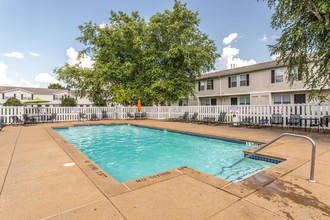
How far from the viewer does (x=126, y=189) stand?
2590 mm

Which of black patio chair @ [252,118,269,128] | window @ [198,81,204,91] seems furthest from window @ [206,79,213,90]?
black patio chair @ [252,118,269,128]

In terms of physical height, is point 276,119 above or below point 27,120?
above

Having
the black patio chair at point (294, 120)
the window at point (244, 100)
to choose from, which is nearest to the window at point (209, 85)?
the window at point (244, 100)

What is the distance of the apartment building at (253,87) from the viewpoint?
17.2 m

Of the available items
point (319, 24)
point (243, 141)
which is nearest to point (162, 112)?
point (243, 141)

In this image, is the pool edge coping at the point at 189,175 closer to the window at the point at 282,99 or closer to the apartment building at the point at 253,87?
the apartment building at the point at 253,87

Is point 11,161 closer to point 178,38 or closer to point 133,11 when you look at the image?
point 178,38

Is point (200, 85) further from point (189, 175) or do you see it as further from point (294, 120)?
point (189, 175)

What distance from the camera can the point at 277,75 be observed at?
17.6m

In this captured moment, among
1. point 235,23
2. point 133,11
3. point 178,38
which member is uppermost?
point 133,11

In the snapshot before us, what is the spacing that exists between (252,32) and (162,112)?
474 inches

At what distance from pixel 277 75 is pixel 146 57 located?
13509 mm

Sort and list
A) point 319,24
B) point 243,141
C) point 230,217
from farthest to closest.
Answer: point 319,24 < point 243,141 < point 230,217

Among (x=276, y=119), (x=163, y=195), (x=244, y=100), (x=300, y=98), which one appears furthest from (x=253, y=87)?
(x=163, y=195)
